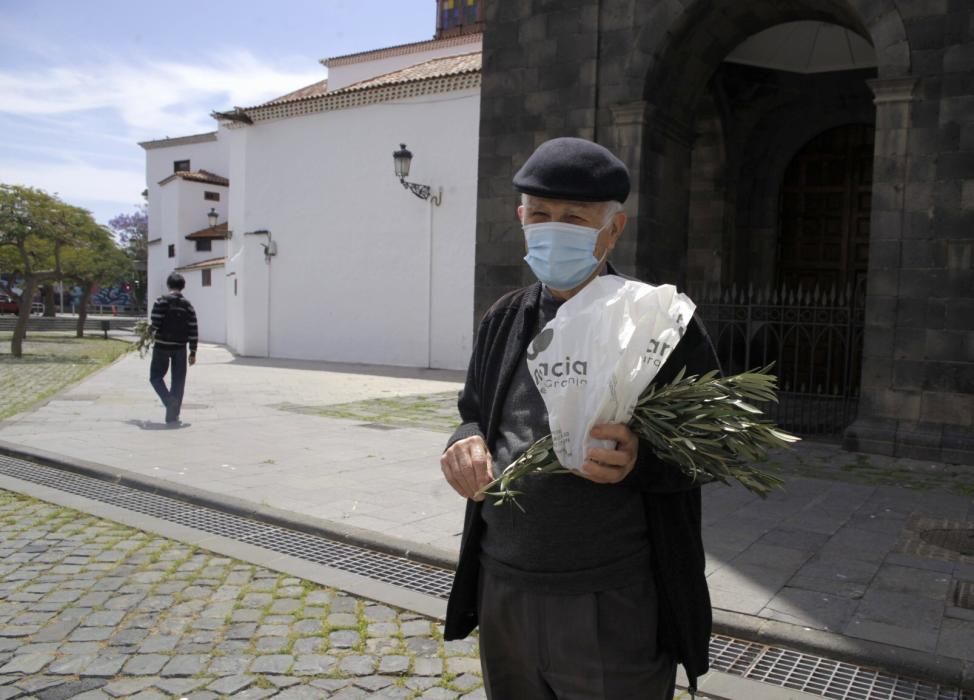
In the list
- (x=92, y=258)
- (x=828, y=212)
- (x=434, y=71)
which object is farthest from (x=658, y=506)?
(x=92, y=258)

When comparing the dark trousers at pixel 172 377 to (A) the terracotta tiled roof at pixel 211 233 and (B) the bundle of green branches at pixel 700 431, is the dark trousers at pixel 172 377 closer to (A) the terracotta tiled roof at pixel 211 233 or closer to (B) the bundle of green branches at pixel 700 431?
(B) the bundle of green branches at pixel 700 431

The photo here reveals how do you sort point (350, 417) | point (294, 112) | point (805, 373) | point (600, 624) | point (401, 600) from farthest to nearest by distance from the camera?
point (294, 112) → point (805, 373) → point (350, 417) → point (401, 600) → point (600, 624)

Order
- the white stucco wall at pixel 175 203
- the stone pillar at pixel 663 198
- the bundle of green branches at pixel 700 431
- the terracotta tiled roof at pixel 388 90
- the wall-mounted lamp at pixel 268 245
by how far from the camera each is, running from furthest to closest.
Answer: the white stucco wall at pixel 175 203
the wall-mounted lamp at pixel 268 245
the terracotta tiled roof at pixel 388 90
the stone pillar at pixel 663 198
the bundle of green branches at pixel 700 431

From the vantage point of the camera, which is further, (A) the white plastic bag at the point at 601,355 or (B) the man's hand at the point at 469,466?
(B) the man's hand at the point at 469,466

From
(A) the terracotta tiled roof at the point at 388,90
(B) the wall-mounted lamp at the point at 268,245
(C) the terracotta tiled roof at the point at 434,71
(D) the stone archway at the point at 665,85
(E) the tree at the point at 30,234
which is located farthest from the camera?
(B) the wall-mounted lamp at the point at 268,245

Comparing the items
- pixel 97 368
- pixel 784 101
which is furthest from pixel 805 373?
pixel 97 368

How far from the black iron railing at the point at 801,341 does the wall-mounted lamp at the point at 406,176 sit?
6.92m

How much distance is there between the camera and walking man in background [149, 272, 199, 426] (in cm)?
950

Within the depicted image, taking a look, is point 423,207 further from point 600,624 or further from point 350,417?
point 600,624

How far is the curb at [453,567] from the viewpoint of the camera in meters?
3.36

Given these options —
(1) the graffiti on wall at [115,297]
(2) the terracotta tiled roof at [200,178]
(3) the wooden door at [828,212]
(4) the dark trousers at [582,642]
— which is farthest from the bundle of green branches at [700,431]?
(1) the graffiti on wall at [115,297]

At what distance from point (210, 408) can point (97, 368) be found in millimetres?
8009

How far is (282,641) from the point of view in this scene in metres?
3.65

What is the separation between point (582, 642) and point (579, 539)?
21 cm
